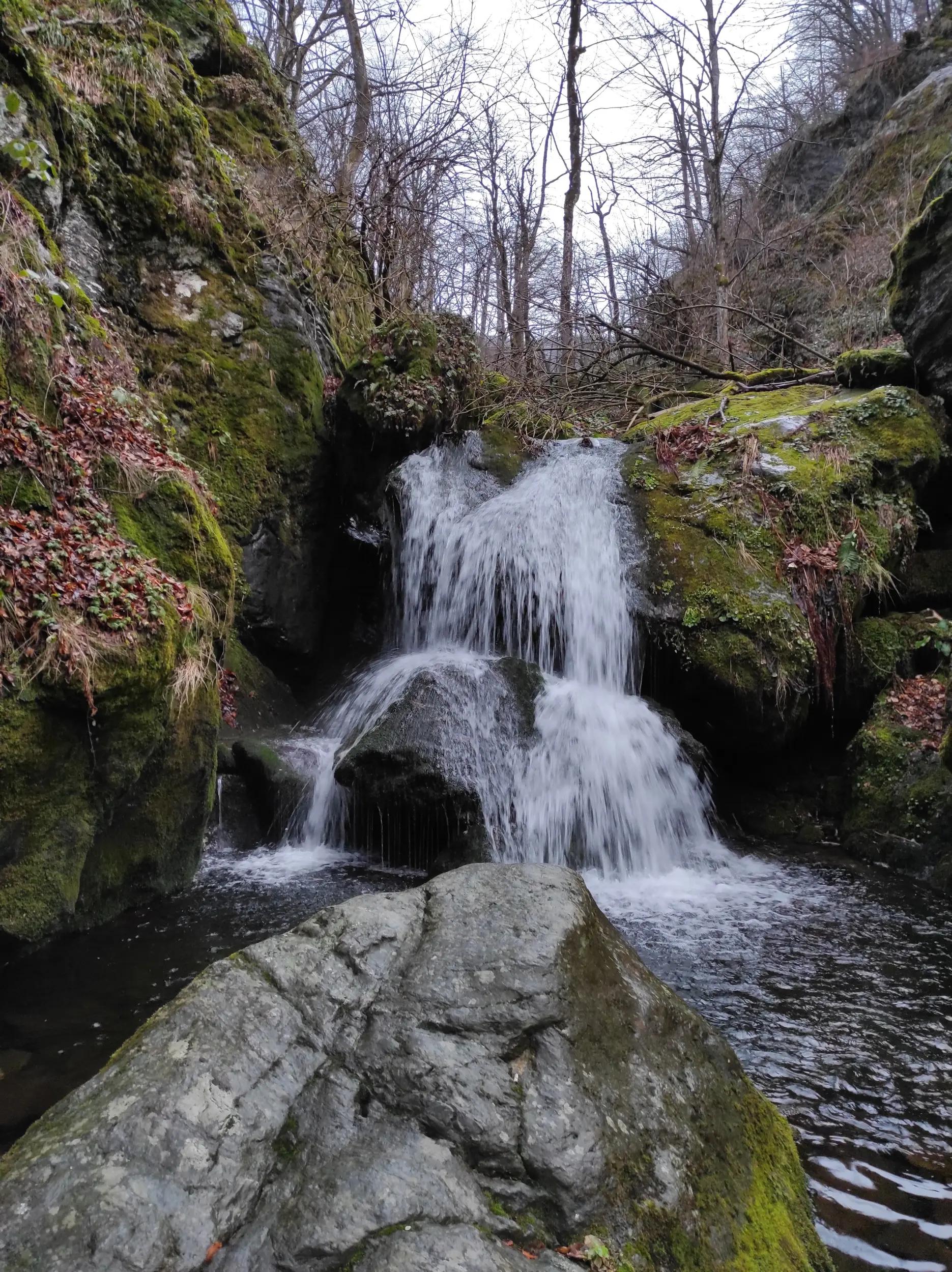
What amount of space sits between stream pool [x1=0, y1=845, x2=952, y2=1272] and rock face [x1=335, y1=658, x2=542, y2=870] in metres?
0.30

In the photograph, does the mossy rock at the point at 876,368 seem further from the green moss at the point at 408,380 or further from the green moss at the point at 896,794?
the green moss at the point at 408,380

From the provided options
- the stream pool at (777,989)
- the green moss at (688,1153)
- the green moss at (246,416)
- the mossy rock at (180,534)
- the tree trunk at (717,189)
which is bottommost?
the stream pool at (777,989)

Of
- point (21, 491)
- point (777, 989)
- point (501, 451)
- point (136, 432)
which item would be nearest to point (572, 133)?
point (501, 451)

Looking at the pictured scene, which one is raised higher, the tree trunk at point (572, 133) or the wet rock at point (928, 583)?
the tree trunk at point (572, 133)

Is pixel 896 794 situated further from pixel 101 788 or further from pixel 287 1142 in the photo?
pixel 101 788

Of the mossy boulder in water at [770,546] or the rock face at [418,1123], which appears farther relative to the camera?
the mossy boulder in water at [770,546]

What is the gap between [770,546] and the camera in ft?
23.0

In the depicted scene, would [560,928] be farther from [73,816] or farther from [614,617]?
[614,617]

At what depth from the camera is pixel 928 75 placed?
16.7 metres

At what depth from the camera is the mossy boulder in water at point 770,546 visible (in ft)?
21.2

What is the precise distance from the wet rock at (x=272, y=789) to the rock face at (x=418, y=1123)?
12.2 feet

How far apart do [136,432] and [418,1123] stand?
4.41 m

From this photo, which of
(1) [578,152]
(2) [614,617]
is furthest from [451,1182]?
(1) [578,152]

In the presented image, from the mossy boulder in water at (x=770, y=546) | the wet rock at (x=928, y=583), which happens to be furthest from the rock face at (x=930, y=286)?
the wet rock at (x=928, y=583)
